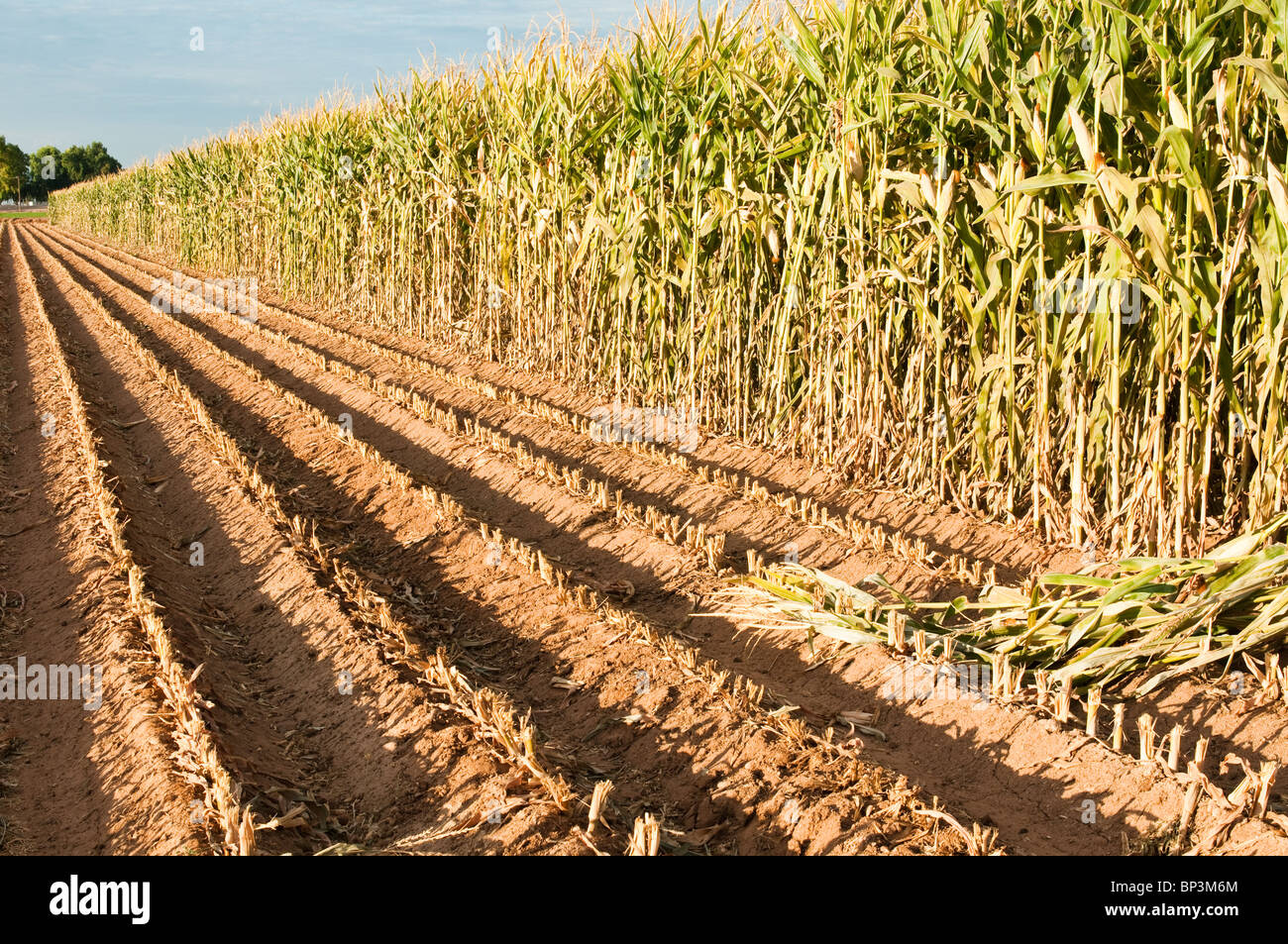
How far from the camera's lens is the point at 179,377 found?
11086mm

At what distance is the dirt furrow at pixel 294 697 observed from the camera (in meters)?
3.45

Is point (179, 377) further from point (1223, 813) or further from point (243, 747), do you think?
point (1223, 813)

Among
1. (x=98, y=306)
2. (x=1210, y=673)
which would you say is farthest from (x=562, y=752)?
(x=98, y=306)

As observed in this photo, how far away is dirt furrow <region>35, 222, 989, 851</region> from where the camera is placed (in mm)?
3291

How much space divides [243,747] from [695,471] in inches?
148

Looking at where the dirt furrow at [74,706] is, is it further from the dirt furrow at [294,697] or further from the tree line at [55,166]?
the tree line at [55,166]
